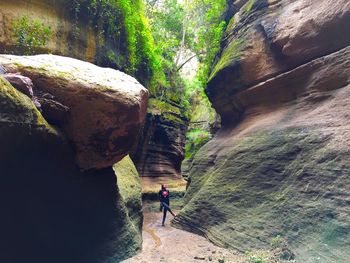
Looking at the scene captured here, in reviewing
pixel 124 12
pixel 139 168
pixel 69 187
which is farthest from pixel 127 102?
pixel 139 168

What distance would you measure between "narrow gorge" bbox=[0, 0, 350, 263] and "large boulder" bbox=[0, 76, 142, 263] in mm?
24

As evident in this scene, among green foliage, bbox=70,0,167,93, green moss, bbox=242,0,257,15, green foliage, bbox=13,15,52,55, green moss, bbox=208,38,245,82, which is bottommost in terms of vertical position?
green foliage, bbox=13,15,52,55

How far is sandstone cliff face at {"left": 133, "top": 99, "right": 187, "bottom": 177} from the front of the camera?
17.9 m

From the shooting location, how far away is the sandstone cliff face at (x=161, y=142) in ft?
58.8

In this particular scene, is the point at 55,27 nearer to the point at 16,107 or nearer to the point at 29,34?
the point at 29,34

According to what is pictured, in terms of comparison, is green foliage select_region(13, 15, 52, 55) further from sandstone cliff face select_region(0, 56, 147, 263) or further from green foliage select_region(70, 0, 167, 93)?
sandstone cliff face select_region(0, 56, 147, 263)

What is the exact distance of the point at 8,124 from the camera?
4141mm

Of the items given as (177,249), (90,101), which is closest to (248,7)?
(90,101)

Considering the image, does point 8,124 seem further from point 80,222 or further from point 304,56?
point 304,56

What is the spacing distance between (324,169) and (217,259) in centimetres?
332

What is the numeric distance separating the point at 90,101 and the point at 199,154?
28.6ft

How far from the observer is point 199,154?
540 inches

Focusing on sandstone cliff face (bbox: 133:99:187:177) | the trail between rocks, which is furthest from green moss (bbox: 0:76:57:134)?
sandstone cliff face (bbox: 133:99:187:177)

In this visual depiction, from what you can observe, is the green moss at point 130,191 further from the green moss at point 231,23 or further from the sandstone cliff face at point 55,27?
the green moss at point 231,23
